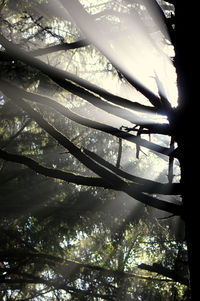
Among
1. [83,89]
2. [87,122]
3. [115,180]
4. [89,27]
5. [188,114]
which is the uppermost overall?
[89,27]

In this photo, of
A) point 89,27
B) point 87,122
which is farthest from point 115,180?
point 89,27

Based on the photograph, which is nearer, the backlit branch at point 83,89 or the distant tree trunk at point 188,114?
the distant tree trunk at point 188,114

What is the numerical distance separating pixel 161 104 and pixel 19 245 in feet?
26.9

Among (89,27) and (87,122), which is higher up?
(89,27)

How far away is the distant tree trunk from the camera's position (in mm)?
1562

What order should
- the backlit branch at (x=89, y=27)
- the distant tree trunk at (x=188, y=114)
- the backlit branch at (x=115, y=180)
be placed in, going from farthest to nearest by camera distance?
the backlit branch at (x=89, y=27) < the backlit branch at (x=115, y=180) < the distant tree trunk at (x=188, y=114)

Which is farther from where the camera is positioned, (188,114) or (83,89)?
(83,89)

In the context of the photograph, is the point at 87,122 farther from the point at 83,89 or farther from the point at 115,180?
the point at 115,180

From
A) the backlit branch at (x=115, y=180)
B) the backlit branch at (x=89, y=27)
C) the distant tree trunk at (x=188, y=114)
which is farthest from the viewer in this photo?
the backlit branch at (x=89, y=27)

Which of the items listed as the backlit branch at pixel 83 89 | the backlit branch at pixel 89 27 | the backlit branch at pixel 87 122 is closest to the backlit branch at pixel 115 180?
the backlit branch at pixel 87 122

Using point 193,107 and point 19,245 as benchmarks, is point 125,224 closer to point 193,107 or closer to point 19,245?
point 19,245

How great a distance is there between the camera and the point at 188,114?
1692mm

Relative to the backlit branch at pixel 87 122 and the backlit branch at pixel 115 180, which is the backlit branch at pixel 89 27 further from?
the backlit branch at pixel 115 180

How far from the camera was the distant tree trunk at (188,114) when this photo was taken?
1.56 metres
